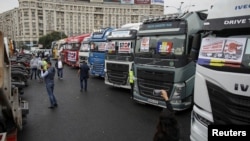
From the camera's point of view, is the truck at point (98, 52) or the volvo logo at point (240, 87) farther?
the truck at point (98, 52)

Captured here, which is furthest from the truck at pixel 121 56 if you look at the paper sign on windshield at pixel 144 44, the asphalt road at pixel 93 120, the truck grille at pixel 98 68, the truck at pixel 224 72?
the truck at pixel 224 72

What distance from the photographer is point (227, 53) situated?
3705mm

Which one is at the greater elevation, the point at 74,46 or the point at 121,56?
the point at 74,46

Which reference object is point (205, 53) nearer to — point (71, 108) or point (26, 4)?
point (71, 108)

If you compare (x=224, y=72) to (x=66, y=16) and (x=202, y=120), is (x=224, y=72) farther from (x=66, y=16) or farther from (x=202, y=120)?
(x=66, y=16)

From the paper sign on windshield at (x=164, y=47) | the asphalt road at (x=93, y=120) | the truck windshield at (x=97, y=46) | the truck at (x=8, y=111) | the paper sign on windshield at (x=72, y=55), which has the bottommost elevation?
the asphalt road at (x=93, y=120)

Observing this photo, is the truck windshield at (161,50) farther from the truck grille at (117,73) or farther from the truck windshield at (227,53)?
the truck windshield at (227,53)

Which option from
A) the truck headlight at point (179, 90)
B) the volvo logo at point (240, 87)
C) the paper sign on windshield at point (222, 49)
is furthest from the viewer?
the truck headlight at point (179, 90)

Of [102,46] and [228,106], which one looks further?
[102,46]

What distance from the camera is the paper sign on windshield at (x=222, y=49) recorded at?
357cm

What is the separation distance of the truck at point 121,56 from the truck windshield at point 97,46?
2.76 m

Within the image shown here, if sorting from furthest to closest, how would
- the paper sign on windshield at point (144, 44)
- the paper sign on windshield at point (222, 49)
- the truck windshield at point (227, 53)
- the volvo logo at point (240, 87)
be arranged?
the paper sign on windshield at point (144, 44) → the paper sign on windshield at point (222, 49) → the truck windshield at point (227, 53) → the volvo logo at point (240, 87)

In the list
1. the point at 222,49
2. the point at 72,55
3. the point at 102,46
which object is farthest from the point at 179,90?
the point at 72,55

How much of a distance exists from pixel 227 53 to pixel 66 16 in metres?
123
